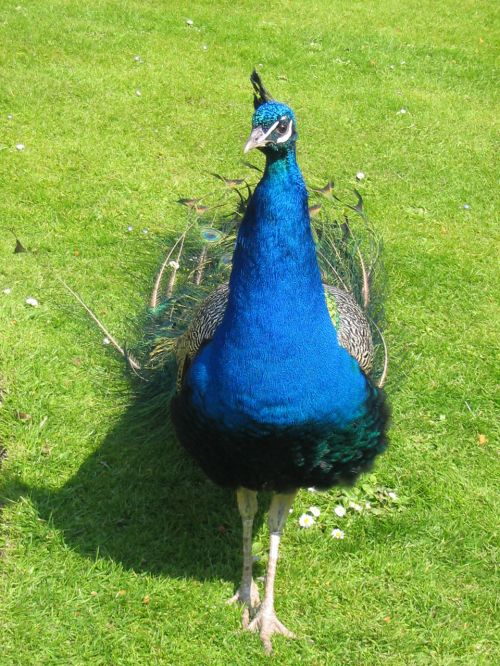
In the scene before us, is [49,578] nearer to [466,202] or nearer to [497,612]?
[497,612]

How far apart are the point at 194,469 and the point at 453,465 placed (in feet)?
3.09

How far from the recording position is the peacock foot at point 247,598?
2.15 m

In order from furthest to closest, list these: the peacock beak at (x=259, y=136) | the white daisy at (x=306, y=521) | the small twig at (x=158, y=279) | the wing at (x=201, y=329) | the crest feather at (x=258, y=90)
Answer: the small twig at (x=158, y=279) < the white daisy at (x=306, y=521) < the wing at (x=201, y=329) < the crest feather at (x=258, y=90) < the peacock beak at (x=259, y=136)

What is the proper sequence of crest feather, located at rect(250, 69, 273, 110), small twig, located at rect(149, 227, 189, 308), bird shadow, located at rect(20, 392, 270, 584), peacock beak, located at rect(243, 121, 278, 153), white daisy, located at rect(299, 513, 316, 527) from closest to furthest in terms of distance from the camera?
1. peacock beak, located at rect(243, 121, 278, 153)
2. crest feather, located at rect(250, 69, 273, 110)
3. bird shadow, located at rect(20, 392, 270, 584)
4. white daisy, located at rect(299, 513, 316, 527)
5. small twig, located at rect(149, 227, 189, 308)

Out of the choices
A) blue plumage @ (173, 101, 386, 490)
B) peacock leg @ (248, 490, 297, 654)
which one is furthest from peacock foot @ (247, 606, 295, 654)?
blue plumage @ (173, 101, 386, 490)

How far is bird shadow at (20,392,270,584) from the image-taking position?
7.42 feet

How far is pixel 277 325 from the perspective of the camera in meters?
1.64

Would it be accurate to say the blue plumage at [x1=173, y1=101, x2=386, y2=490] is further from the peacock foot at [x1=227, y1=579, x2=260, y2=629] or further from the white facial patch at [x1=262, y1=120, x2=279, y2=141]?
the peacock foot at [x1=227, y1=579, x2=260, y2=629]

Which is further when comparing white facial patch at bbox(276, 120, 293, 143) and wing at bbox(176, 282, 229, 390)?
wing at bbox(176, 282, 229, 390)

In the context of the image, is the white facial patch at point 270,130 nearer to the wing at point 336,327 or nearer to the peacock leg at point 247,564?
the wing at point 336,327

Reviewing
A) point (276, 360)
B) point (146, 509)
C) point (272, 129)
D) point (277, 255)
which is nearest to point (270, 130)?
point (272, 129)

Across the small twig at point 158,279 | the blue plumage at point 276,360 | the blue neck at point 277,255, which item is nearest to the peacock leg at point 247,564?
the blue plumage at point 276,360

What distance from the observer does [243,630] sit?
210cm

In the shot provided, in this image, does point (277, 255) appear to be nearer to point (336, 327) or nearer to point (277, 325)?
point (277, 325)
